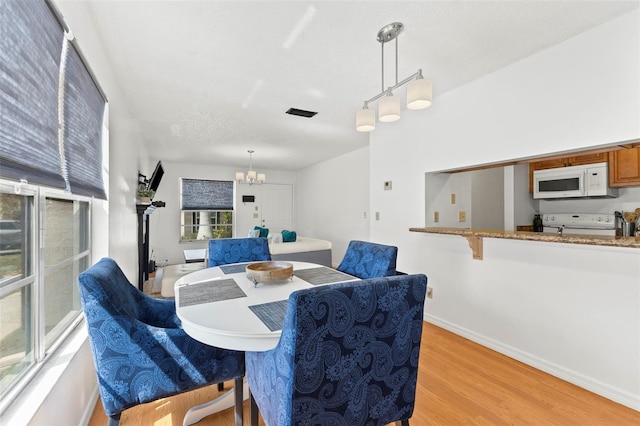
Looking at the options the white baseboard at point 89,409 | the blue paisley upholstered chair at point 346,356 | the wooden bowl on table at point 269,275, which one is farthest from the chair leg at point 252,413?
the white baseboard at point 89,409

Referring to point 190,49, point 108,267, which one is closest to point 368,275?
point 108,267

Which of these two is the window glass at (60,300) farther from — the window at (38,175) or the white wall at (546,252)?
the white wall at (546,252)

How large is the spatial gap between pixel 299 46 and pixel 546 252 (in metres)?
2.47

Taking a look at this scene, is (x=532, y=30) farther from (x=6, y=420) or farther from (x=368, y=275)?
(x=6, y=420)

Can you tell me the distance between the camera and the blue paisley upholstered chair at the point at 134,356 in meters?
1.16

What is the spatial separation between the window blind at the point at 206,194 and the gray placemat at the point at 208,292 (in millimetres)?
5882

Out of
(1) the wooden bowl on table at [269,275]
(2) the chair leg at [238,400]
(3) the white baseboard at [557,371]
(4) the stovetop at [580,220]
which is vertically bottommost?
(3) the white baseboard at [557,371]

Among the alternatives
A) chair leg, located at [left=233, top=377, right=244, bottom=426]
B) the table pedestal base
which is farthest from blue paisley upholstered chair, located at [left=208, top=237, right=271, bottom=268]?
chair leg, located at [left=233, top=377, right=244, bottom=426]

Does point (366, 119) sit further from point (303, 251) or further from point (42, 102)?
point (303, 251)

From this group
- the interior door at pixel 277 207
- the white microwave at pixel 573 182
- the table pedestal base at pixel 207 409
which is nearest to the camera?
the table pedestal base at pixel 207 409

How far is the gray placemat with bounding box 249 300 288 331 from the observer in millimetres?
1104

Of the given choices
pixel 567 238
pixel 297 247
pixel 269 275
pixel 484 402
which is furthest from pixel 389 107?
pixel 297 247

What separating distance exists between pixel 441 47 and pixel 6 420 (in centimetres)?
300

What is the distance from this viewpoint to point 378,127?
3.76 m
